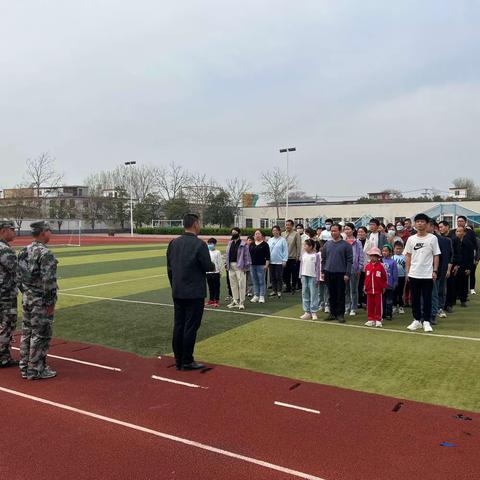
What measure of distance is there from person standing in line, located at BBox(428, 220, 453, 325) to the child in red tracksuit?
101cm

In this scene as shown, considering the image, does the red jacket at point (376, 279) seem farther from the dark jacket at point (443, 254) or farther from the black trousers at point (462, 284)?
the black trousers at point (462, 284)


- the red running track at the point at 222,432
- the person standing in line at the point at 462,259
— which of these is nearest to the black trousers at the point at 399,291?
the person standing in line at the point at 462,259

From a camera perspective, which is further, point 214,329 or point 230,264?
point 230,264

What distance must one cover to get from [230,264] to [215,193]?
63510 mm

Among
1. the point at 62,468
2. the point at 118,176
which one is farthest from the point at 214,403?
the point at 118,176

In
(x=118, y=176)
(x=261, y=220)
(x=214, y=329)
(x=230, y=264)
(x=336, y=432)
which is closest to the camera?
(x=336, y=432)

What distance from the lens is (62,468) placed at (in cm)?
360

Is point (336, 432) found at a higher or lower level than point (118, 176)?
lower

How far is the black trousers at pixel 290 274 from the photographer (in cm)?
1264

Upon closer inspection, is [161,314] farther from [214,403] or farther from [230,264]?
[214,403]

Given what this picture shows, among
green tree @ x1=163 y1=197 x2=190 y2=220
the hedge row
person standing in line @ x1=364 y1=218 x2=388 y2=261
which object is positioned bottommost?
the hedge row

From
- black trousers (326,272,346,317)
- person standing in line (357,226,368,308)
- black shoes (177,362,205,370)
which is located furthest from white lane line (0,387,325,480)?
person standing in line (357,226,368,308)

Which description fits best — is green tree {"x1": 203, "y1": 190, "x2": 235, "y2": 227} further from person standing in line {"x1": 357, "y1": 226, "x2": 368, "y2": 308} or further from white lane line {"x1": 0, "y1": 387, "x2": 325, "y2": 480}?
white lane line {"x1": 0, "y1": 387, "x2": 325, "y2": 480}

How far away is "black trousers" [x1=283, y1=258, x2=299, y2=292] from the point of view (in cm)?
1264
